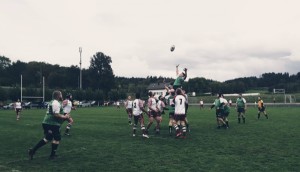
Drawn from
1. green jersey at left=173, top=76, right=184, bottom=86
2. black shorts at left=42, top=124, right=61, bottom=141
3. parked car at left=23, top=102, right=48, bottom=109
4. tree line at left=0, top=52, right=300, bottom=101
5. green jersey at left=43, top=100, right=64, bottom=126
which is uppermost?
tree line at left=0, top=52, right=300, bottom=101

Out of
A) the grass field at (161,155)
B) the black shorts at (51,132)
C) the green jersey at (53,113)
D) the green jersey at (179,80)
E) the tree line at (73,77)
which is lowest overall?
the grass field at (161,155)

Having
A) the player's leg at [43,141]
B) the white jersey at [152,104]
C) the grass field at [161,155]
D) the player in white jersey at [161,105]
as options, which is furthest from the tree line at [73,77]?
the player's leg at [43,141]

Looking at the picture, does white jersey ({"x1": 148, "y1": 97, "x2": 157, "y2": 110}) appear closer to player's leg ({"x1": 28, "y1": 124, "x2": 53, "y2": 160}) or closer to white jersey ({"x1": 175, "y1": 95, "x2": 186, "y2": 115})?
white jersey ({"x1": 175, "y1": 95, "x2": 186, "y2": 115})

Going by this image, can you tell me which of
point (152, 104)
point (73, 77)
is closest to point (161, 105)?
point (152, 104)

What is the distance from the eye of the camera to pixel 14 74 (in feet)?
415

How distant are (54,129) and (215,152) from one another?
6.00 meters

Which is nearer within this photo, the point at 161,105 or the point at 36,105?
the point at 161,105

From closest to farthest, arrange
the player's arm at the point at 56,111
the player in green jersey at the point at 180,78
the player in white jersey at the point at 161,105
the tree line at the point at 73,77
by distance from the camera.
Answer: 1. the player's arm at the point at 56,111
2. the player in green jersey at the point at 180,78
3. the player in white jersey at the point at 161,105
4. the tree line at the point at 73,77

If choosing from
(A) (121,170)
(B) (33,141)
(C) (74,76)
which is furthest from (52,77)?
(A) (121,170)

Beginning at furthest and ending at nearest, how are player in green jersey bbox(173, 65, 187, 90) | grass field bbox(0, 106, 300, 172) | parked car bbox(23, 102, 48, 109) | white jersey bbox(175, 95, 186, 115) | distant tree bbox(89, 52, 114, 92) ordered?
distant tree bbox(89, 52, 114, 92) → parked car bbox(23, 102, 48, 109) → player in green jersey bbox(173, 65, 187, 90) → white jersey bbox(175, 95, 186, 115) → grass field bbox(0, 106, 300, 172)

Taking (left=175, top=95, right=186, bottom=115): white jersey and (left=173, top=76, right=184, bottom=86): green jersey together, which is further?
(left=173, top=76, right=184, bottom=86): green jersey

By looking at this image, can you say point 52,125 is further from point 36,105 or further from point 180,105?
point 36,105

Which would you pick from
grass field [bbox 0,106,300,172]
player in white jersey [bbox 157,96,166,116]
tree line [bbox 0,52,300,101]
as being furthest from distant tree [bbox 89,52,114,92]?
grass field [bbox 0,106,300,172]

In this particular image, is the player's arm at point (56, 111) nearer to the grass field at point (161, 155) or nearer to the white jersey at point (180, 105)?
the grass field at point (161, 155)
